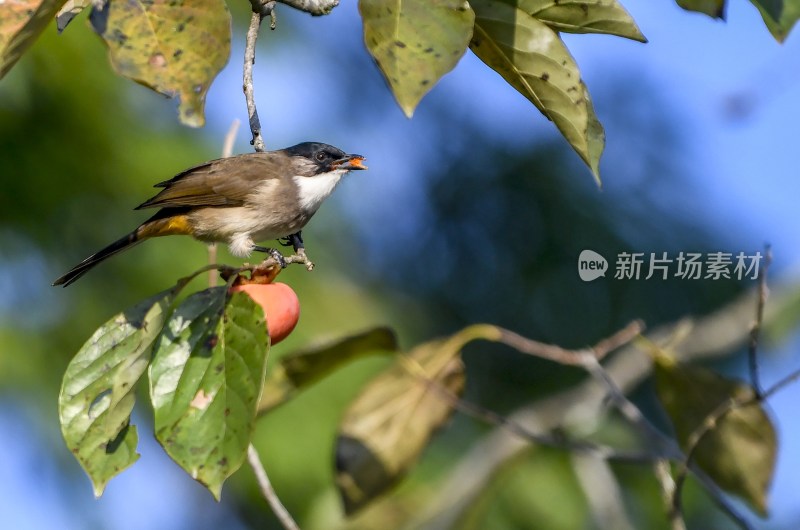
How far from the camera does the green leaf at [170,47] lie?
1423 millimetres

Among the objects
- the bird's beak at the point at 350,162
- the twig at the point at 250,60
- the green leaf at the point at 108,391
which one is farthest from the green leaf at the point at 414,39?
the bird's beak at the point at 350,162

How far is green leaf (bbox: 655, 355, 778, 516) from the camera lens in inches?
A: 109

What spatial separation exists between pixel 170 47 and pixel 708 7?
3.07 ft

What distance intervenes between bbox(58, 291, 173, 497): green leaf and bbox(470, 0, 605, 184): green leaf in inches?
34.4

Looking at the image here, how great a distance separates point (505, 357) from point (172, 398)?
4.95 meters

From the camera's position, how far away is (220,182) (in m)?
3.71

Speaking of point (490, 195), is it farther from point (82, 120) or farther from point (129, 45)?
point (129, 45)

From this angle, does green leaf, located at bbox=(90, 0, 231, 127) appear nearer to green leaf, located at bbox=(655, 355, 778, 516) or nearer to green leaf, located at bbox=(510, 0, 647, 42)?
green leaf, located at bbox=(510, 0, 647, 42)

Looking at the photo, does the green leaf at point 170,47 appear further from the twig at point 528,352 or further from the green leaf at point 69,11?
the twig at point 528,352

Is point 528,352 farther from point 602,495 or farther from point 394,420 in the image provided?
point 602,495

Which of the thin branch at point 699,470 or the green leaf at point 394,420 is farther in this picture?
the green leaf at point 394,420

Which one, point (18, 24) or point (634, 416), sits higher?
point (18, 24)

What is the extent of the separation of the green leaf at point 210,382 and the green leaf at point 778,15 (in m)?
1.07

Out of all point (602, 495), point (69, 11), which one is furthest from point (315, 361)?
point (602, 495)
